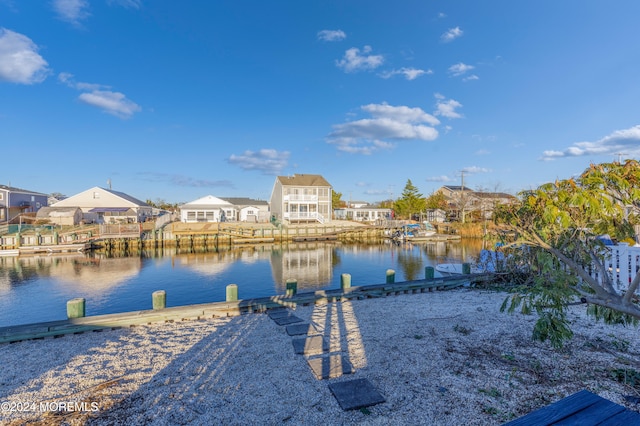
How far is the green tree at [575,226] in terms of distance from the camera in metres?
2.94

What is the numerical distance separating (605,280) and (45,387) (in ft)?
25.3

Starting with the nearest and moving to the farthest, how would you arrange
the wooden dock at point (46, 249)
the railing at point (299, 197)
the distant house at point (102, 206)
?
the wooden dock at point (46, 249), the distant house at point (102, 206), the railing at point (299, 197)

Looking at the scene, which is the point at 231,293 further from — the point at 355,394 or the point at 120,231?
the point at 120,231

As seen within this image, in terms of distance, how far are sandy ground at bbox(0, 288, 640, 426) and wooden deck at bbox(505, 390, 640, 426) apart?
1.53 metres

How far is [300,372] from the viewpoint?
4852 mm

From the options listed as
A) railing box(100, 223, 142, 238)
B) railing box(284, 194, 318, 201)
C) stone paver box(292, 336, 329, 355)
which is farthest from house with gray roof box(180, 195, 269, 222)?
stone paver box(292, 336, 329, 355)

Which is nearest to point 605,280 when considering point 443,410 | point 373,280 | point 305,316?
point 443,410

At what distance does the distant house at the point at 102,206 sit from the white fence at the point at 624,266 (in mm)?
48060

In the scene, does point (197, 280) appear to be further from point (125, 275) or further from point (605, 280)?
point (605, 280)

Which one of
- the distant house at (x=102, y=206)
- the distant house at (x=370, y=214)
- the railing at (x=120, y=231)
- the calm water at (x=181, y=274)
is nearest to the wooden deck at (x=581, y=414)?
the calm water at (x=181, y=274)

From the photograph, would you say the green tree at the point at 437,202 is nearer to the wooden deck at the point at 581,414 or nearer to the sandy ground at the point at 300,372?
the sandy ground at the point at 300,372

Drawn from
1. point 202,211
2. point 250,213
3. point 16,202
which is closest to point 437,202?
point 250,213

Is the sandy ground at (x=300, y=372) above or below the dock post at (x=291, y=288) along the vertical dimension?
below

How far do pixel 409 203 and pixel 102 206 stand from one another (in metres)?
45.4
